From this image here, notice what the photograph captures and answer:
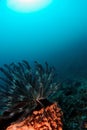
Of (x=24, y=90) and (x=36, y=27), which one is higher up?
(x=36, y=27)

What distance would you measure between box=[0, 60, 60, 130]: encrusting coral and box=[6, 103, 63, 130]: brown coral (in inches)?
4.9

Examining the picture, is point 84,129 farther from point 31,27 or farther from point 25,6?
point 31,27

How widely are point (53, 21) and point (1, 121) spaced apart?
9877 centimetres

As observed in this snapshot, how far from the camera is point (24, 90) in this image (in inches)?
172

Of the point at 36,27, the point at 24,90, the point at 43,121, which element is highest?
the point at 36,27

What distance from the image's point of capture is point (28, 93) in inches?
171

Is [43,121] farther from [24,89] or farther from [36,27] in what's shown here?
[36,27]

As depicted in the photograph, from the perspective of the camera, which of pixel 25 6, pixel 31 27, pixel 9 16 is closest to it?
pixel 25 6

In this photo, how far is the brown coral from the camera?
3.97 meters

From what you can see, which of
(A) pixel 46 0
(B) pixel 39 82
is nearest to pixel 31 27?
(A) pixel 46 0

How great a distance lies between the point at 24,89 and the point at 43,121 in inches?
31.4

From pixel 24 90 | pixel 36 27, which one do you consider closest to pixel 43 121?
pixel 24 90

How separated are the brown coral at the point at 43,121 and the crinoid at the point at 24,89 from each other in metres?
0.15

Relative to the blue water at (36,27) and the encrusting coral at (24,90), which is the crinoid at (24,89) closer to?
the encrusting coral at (24,90)
